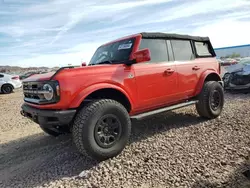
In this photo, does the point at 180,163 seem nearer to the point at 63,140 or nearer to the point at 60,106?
the point at 60,106

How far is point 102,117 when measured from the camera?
12.6ft

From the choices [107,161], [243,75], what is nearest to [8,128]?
[107,161]

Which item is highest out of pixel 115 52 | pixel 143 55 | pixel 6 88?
pixel 115 52

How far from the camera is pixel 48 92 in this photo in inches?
146

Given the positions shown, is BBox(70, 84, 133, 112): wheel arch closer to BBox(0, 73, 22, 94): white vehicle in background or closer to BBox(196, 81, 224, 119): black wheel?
BBox(196, 81, 224, 119): black wheel

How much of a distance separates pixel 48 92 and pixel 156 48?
7.81 ft

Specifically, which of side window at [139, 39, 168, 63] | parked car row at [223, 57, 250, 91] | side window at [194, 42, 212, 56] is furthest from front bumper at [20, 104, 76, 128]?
parked car row at [223, 57, 250, 91]

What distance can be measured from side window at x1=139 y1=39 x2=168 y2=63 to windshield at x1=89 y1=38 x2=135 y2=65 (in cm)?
26

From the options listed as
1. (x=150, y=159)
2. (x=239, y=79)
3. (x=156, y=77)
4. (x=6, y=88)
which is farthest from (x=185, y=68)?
(x=6, y=88)

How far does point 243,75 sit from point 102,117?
760 centimetres

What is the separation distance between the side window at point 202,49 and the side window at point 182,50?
10.7 inches

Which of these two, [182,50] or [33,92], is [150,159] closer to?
[33,92]

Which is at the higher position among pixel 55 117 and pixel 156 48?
pixel 156 48

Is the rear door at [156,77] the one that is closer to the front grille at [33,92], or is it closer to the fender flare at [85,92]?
the fender flare at [85,92]
